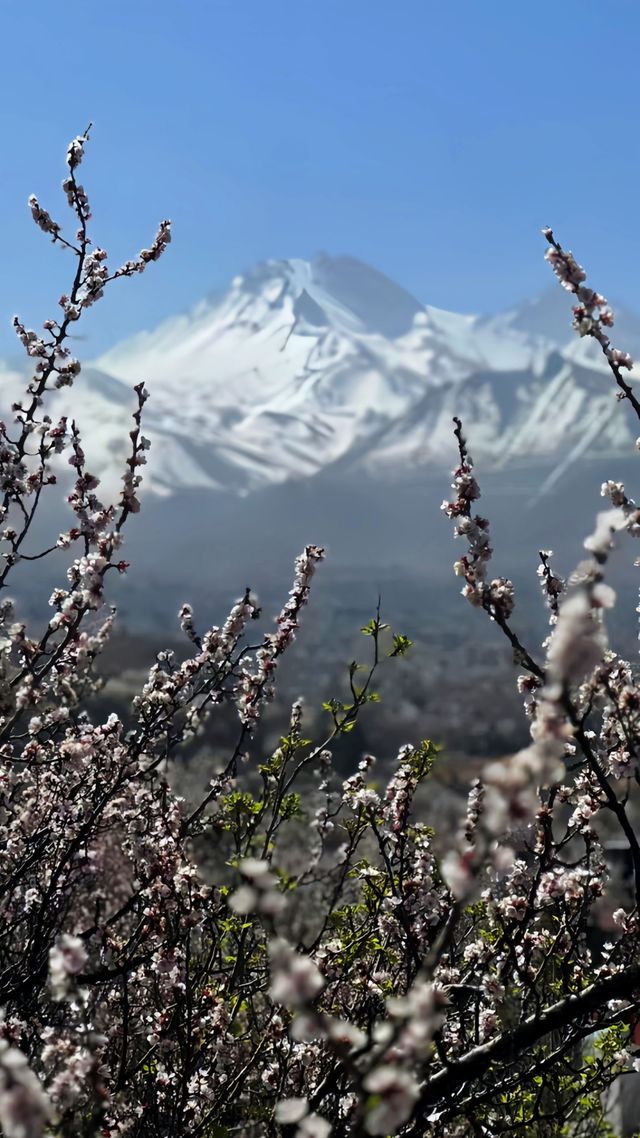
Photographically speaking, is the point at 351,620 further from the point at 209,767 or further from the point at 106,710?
the point at 209,767

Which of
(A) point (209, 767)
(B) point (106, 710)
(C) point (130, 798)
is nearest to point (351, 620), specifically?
(B) point (106, 710)

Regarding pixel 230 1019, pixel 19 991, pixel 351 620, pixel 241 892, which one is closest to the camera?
pixel 241 892

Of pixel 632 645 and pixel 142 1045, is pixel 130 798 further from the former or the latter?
pixel 632 645

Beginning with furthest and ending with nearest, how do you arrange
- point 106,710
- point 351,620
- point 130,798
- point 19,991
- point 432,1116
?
point 351,620, point 106,710, point 130,798, point 19,991, point 432,1116

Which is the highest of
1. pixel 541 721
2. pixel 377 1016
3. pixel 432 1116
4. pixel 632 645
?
pixel 632 645

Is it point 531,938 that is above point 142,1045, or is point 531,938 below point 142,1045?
below

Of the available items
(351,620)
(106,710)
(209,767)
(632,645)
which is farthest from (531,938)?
(351,620)

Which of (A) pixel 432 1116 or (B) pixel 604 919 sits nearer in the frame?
(A) pixel 432 1116
